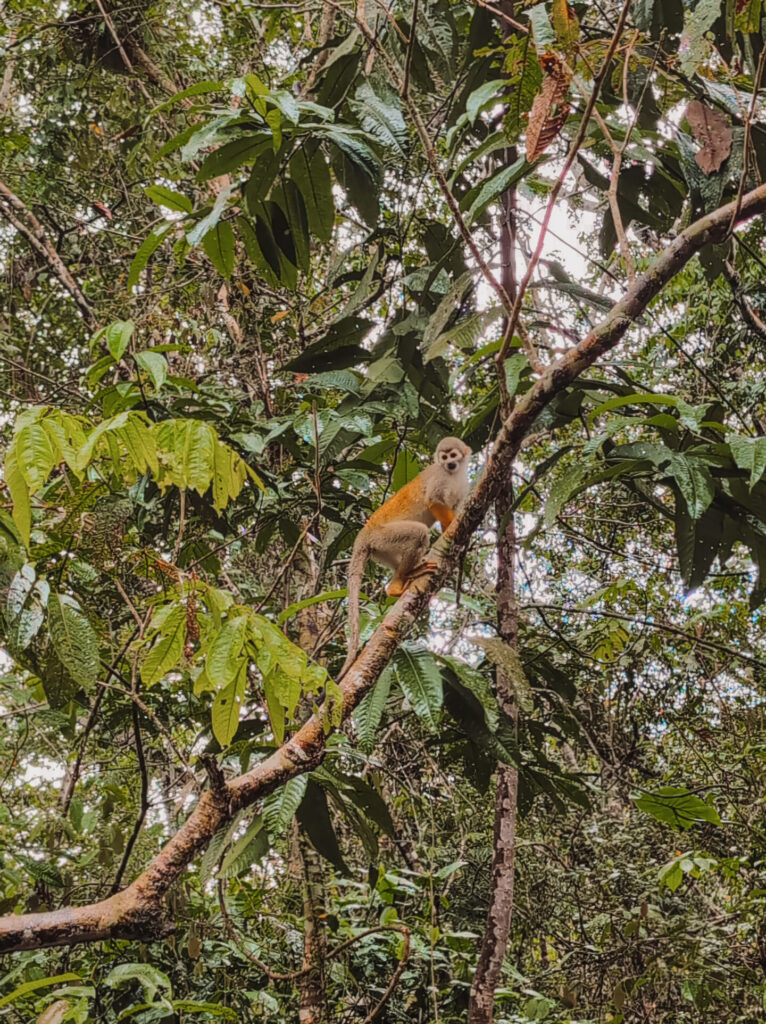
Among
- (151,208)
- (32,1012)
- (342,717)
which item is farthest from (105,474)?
(151,208)

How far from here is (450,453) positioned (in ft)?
11.1

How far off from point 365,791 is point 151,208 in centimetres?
410

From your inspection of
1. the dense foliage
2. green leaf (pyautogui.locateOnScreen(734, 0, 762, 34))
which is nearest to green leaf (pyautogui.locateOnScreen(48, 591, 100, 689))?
the dense foliage

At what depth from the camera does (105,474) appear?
6.48ft

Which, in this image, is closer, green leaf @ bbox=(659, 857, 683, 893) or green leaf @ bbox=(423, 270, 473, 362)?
green leaf @ bbox=(423, 270, 473, 362)

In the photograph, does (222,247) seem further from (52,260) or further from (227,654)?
(52,260)

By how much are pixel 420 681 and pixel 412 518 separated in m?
1.64

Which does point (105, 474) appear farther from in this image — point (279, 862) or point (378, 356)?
point (279, 862)

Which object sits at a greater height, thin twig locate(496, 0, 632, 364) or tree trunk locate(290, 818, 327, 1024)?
thin twig locate(496, 0, 632, 364)

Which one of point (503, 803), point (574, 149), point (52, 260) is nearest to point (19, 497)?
point (574, 149)

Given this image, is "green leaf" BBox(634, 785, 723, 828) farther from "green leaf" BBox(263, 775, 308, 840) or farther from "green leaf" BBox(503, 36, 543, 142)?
"green leaf" BBox(503, 36, 543, 142)

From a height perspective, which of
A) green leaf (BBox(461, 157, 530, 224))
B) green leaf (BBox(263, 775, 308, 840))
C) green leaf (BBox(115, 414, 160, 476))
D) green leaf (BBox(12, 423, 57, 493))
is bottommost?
green leaf (BBox(263, 775, 308, 840))

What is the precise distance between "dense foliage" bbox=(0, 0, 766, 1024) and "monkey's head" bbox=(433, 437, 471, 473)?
0.12 meters

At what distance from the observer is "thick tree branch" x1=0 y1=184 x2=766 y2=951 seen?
1.17m
